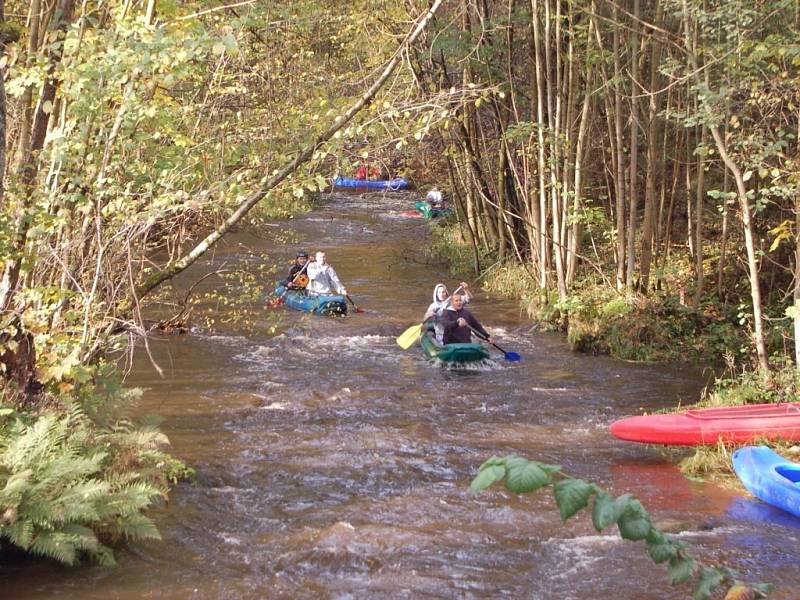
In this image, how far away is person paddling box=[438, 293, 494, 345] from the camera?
47.5 ft

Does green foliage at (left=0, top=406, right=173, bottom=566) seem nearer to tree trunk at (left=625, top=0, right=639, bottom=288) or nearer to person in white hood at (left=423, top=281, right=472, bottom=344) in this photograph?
person in white hood at (left=423, top=281, right=472, bottom=344)

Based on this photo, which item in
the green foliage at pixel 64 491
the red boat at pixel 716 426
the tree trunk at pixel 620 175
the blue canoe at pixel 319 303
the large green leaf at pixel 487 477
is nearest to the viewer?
the large green leaf at pixel 487 477

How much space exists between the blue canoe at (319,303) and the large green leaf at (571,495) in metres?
15.3

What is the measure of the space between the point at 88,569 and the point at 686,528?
466 centimetres

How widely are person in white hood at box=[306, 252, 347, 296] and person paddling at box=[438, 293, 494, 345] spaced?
12.9 ft

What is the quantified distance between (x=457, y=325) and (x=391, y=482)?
5.89 metres

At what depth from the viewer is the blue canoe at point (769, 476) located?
7.80 metres

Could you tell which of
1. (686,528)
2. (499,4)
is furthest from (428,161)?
(686,528)

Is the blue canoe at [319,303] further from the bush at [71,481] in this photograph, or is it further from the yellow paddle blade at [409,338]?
the bush at [71,481]

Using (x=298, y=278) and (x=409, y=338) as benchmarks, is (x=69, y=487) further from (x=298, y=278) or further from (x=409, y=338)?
(x=298, y=278)

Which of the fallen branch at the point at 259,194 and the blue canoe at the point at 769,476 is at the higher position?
the fallen branch at the point at 259,194

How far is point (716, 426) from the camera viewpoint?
9.30 m

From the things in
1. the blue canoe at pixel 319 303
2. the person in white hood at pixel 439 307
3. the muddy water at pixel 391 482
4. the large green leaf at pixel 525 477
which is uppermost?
the large green leaf at pixel 525 477

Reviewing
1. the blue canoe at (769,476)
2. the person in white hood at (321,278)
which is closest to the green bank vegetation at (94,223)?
the blue canoe at (769,476)
